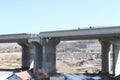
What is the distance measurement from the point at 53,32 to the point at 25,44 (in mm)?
20372

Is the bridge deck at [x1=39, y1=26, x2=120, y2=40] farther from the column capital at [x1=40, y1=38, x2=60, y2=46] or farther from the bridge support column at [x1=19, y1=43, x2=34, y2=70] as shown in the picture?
the bridge support column at [x1=19, y1=43, x2=34, y2=70]

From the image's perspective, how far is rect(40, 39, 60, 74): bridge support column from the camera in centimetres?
6172

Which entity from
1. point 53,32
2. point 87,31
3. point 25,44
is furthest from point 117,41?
point 25,44

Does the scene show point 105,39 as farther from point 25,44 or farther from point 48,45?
point 25,44

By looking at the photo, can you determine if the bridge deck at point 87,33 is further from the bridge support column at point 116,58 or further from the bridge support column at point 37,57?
the bridge support column at point 116,58

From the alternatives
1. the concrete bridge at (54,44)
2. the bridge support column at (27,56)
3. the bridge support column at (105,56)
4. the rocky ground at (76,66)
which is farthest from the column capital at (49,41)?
the bridge support column at (27,56)

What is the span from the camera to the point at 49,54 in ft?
204

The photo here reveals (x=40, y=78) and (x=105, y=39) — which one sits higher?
(x=105, y=39)

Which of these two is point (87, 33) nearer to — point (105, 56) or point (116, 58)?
point (116, 58)

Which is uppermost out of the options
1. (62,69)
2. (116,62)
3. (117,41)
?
(117,41)

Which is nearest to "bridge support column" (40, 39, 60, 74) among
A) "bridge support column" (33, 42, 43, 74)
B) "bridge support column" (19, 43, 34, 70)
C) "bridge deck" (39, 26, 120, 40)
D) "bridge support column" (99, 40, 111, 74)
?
"bridge deck" (39, 26, 120, 40)

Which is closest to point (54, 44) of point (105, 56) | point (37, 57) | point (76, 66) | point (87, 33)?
point (37, 57)

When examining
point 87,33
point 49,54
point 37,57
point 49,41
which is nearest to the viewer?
point 87,33

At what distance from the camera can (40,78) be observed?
184 ft
